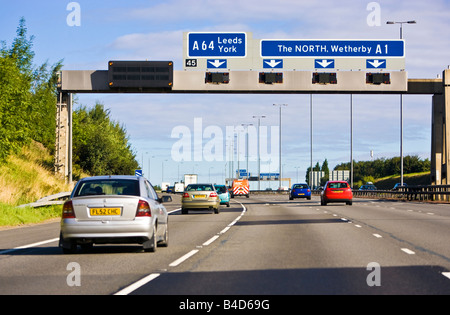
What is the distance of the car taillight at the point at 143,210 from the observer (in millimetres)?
13992

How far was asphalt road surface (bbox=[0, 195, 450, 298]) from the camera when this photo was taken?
31.1 ft

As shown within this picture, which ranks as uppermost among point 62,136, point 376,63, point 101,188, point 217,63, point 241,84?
point 376,63

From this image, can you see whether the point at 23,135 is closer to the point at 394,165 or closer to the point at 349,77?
the point at 349,77

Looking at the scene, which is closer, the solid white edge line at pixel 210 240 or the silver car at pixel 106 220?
the silver car at pixel 106 220

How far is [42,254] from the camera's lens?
14.4m

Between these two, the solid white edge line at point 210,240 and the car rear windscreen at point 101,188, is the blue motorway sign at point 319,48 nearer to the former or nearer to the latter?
the solid white edge line at point 210,240

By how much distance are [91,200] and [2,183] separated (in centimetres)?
1976

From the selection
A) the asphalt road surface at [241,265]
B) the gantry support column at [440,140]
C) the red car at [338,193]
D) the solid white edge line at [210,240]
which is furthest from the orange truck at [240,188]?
the solid white edge line at [210,240]

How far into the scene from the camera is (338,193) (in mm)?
45625

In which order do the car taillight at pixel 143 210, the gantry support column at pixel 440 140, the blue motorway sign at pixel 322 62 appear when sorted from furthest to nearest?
the gantry support column at pixel 440 140, the blue motorway sign at pixel 322 62, the car taillight at pixel 143 210

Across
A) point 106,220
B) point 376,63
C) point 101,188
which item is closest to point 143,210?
point 106,220

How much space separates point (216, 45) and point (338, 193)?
485 inches

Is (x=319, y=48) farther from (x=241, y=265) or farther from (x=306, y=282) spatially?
(x=306, y=282)

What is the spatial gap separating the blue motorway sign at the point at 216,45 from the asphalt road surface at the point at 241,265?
22.2m
